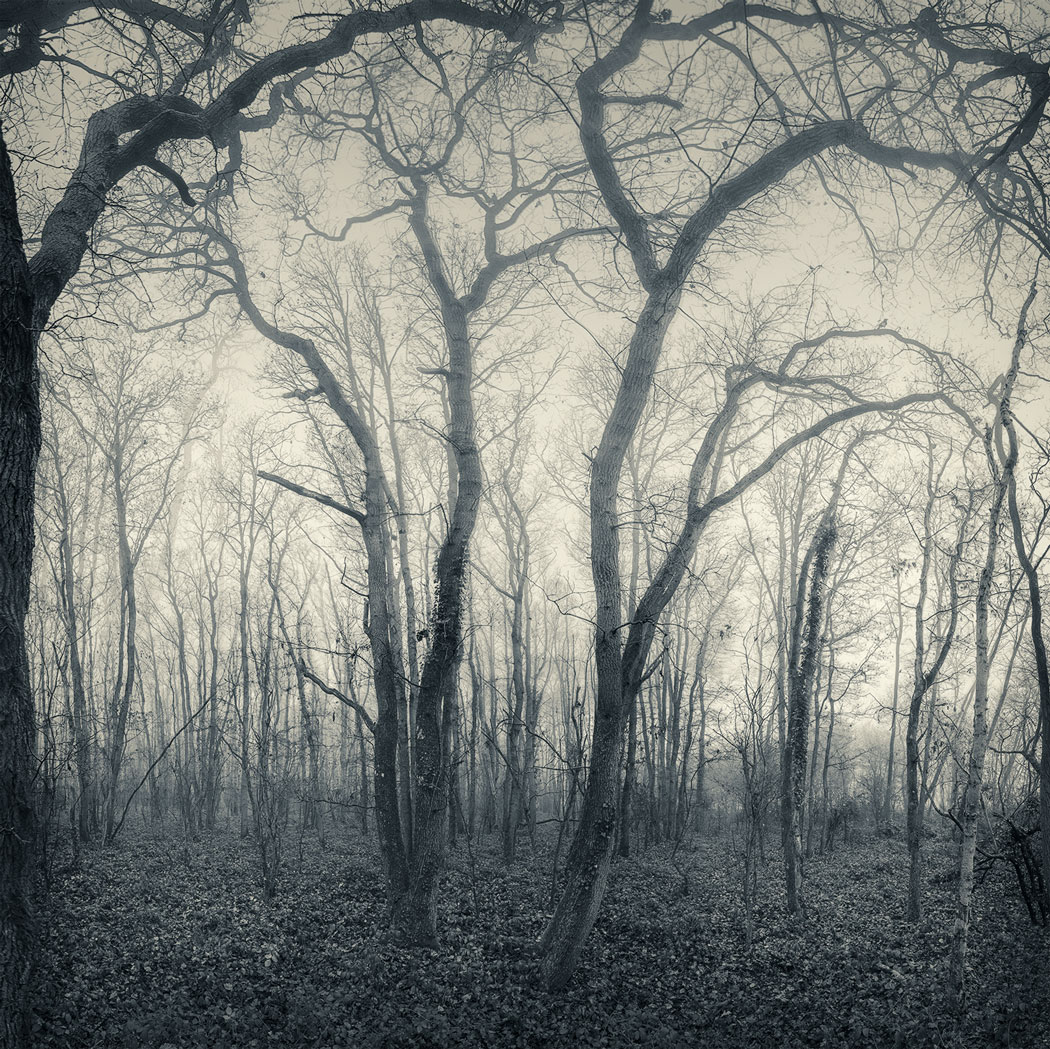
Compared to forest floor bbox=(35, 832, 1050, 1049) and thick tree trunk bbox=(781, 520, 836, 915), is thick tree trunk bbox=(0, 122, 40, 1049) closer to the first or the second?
forest floor bbox=(35, 832, 1050, 1049)

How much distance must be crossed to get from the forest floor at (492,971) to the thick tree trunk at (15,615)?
2.60 m

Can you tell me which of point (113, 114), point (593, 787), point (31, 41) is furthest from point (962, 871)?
point (31, 41)

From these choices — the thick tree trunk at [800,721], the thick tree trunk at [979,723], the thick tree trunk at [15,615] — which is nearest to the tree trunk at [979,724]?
the thick tree trunk at [979,723]

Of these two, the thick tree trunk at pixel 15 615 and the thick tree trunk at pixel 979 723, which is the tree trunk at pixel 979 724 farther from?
the thick tree trunk at pixel 15 615

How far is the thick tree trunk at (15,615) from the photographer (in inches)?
114

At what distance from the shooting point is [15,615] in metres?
3.06

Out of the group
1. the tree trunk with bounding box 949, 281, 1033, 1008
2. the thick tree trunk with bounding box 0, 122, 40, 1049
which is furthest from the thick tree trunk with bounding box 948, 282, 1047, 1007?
the thick tree trunk with bounding box 0, 122, 40, 1049

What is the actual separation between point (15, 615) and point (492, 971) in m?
5.59

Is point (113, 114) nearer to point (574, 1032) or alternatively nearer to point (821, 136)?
point (821, 136)

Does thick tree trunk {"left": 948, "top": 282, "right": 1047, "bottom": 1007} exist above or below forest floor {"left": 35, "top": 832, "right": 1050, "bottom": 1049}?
above

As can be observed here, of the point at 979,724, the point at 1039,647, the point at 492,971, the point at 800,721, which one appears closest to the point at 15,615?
the point at 492,971

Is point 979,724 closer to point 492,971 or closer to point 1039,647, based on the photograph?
point 1039,647

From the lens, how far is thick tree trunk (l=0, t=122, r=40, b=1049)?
2.90 metres

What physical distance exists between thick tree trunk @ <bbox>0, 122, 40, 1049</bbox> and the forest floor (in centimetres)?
260
